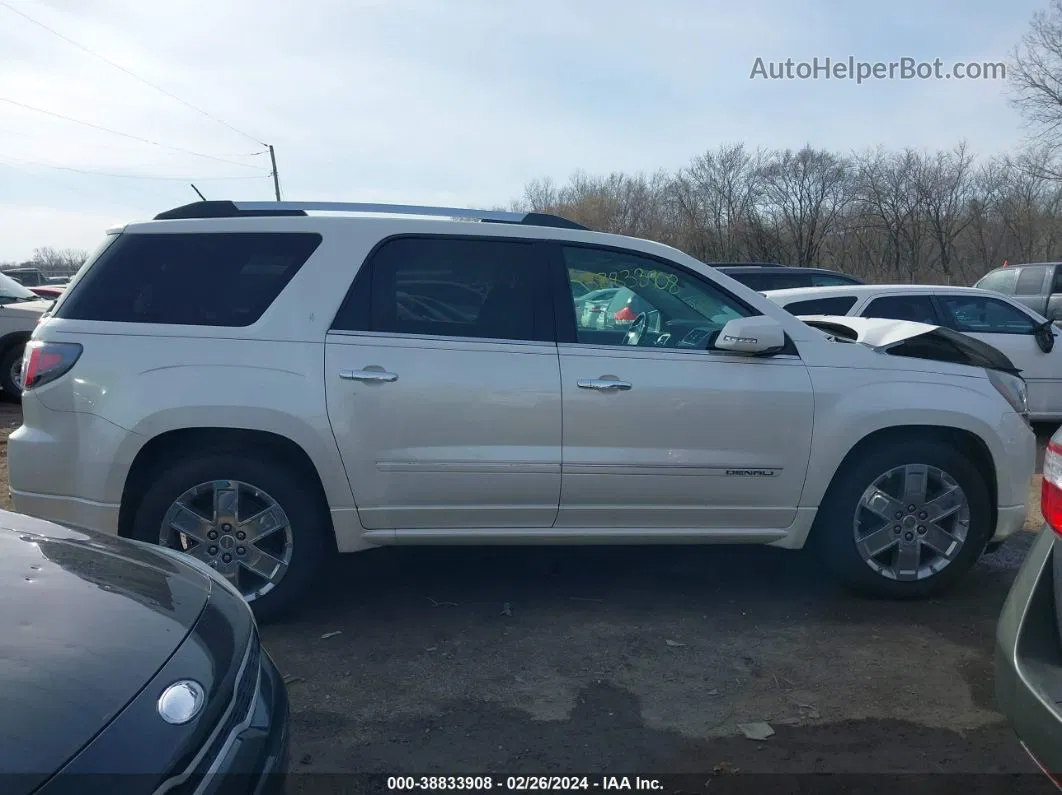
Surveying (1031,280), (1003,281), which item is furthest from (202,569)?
(1003,281)

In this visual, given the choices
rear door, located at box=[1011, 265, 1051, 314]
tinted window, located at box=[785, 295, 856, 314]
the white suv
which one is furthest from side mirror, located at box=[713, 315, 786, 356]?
rear door, located at box=[1011, 265, 1051, 314]

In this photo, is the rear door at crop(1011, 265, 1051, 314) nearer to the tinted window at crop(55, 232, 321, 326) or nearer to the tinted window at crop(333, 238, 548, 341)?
the tinted window at crop(333, 238, 548, 341)

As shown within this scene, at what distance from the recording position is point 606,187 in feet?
127

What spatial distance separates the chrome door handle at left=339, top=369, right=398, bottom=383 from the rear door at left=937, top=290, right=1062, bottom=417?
6617mm

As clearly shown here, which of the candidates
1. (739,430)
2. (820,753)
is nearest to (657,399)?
(739,430)

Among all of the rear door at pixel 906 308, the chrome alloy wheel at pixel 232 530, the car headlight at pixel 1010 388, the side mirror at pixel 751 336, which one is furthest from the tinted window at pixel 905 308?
the chrome alloy wheel at pixel 232 530

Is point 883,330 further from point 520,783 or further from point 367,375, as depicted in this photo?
point 520,783

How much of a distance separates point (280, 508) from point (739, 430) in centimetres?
225

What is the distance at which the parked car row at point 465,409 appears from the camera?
4.16m

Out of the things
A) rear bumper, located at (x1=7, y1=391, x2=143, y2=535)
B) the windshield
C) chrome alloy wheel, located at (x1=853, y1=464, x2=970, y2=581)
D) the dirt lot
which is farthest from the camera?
the windshield

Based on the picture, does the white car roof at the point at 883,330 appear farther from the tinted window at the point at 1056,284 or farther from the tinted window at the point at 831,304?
the tinted window at the point at 1056,284

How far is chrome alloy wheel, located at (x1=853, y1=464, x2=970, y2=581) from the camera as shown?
14.9ft

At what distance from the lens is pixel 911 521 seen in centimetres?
459

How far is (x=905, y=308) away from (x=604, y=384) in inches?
214
